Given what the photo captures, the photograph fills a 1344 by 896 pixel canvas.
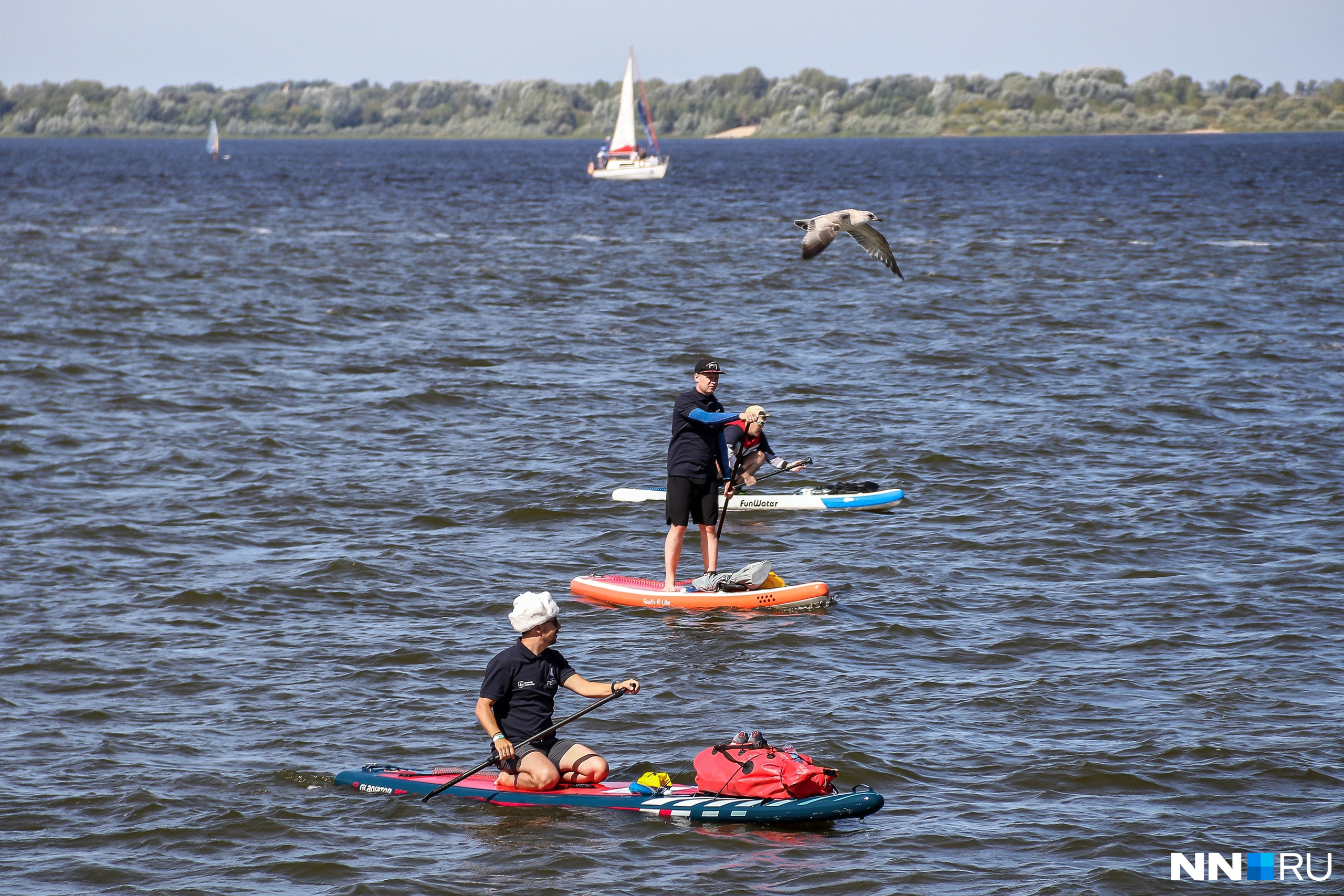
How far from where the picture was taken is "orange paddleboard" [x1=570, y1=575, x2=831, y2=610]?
12586 millimetres

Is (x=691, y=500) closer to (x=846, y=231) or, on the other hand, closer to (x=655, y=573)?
(x=655, y=573)

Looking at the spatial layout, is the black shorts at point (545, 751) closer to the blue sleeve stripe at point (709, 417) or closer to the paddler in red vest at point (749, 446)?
the blue sleeve stripe at point (709, 417)

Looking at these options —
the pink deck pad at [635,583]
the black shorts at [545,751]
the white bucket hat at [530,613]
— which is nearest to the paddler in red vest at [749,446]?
the pink deck pad at [635,583]

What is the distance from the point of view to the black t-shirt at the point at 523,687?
831cm

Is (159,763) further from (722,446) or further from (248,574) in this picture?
(722,446)

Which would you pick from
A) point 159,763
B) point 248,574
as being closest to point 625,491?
point 248,574

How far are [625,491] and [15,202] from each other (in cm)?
6261

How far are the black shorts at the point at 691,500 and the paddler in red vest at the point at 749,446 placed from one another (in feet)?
2.07

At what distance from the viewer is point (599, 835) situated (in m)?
8.27

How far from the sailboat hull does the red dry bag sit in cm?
8470

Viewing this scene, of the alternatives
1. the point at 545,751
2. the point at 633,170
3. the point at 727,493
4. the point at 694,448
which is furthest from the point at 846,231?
the point at 633,170

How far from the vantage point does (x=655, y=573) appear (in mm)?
13961

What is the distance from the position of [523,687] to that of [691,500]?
464 cm

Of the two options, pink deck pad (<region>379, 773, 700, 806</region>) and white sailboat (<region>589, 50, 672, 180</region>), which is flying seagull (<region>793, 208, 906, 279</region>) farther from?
white sailboat (<region>589, 50, 672, 180</region>)
